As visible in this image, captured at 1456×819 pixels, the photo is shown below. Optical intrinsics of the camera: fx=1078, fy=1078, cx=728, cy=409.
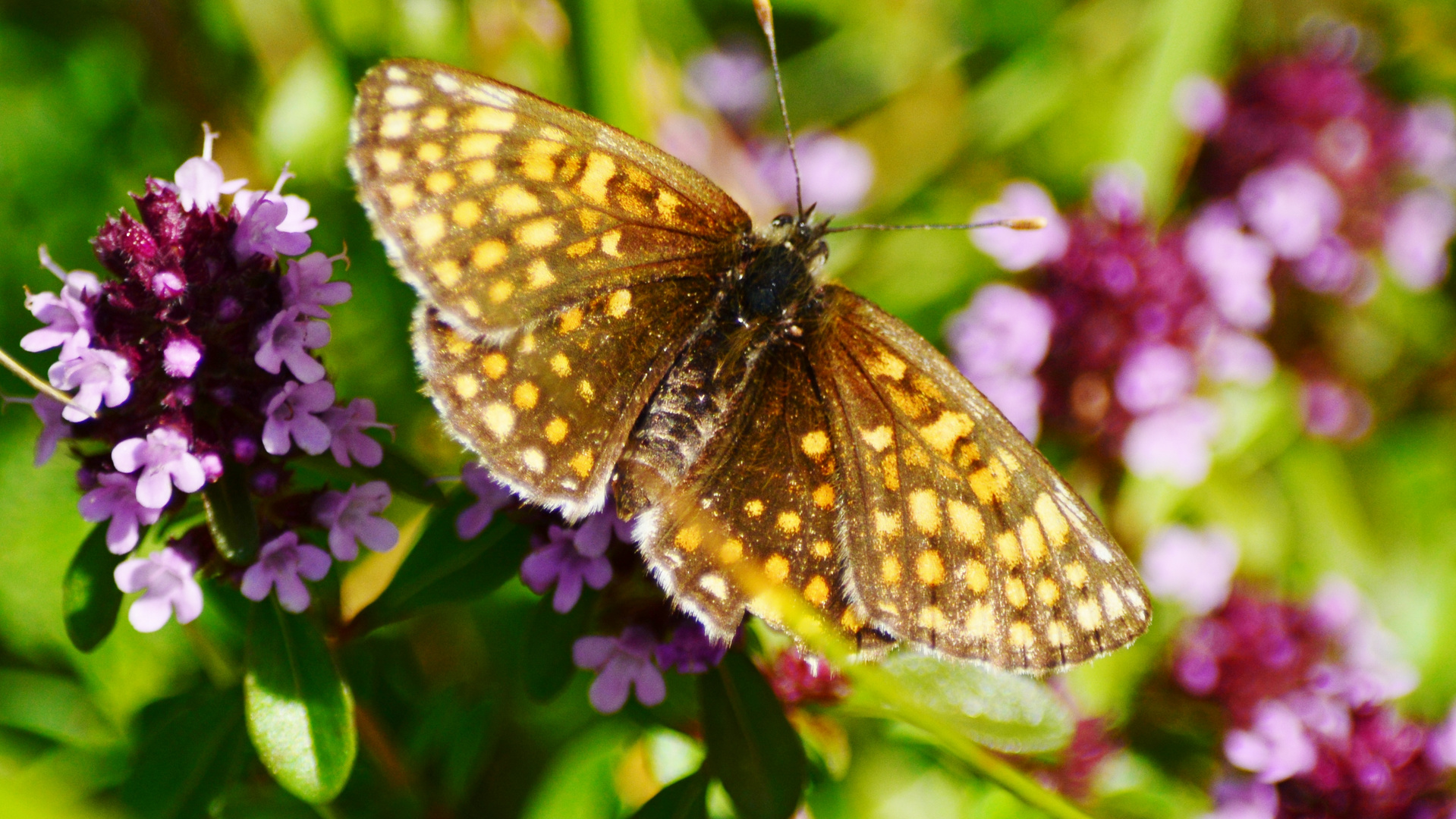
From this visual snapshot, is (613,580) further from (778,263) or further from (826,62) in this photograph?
(826,62)

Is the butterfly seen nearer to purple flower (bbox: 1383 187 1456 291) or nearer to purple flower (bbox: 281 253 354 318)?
purple flower (bbox: 281 253 354 318)

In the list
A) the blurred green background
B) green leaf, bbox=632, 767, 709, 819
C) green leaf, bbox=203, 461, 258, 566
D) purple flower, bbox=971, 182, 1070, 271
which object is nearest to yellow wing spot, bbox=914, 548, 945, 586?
green leaf, bbox=632, 767, 709, 819

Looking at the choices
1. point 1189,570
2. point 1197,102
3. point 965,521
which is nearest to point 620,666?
point 965,521

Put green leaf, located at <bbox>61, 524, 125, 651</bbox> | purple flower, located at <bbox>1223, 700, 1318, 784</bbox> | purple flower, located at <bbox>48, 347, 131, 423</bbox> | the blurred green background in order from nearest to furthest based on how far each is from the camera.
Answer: purple flower, located at <bbox>48, 347, 131, 423</bbox>
green leaf, located at <bbox>61, 524, 125, 651</bbox>
purple flower, located at <bbox>1223, 700, 1318, 784</bbox>
the blurred green background

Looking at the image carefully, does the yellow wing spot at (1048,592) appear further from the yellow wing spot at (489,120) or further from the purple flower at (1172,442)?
the purple flower at (1172,442)

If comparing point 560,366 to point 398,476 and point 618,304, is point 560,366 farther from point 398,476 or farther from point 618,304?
point 398,476

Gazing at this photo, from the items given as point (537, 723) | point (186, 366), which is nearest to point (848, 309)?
point (186, 366)

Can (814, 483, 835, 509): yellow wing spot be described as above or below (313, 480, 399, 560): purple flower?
above
